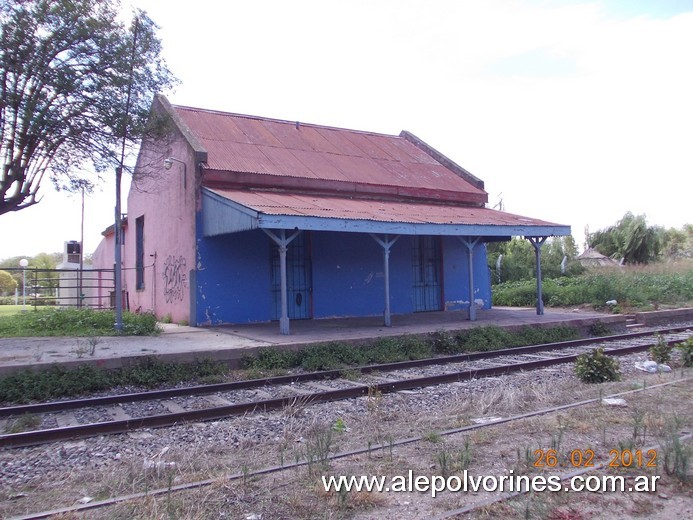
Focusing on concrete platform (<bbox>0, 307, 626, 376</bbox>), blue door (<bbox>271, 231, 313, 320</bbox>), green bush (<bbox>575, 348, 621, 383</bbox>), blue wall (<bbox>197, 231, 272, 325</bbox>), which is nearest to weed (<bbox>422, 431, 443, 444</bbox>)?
green bush (<bbox>575, 348, 621, 383</bbox>)

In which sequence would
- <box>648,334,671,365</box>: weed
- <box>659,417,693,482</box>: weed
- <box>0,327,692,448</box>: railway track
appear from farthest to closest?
<box>648,334,671,365</box>: weed
<box>0,327,692,448</box>: railway track
<box>659,417,693,482</box>: weed

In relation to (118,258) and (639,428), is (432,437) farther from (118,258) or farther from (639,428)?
(118,258)

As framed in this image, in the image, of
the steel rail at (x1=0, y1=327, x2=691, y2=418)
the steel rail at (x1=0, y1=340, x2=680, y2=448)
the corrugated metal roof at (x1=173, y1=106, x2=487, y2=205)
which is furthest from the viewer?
the corrugated metal roof at (x1=173, y1=106, x2=487, y2=205)

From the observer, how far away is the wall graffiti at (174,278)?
15.7 metres

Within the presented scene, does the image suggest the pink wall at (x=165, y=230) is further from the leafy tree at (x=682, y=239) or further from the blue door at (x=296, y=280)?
the leafy tree at (x=682, y=239)

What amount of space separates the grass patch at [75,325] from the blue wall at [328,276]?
5.30 ft

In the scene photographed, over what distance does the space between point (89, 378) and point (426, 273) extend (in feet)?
38.9

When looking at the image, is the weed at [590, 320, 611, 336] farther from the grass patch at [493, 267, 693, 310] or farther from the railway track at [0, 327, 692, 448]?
the grass patch at [493, 267, 693, 310]

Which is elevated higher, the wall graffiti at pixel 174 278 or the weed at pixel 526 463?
the wall graffiti at pixel 174 278

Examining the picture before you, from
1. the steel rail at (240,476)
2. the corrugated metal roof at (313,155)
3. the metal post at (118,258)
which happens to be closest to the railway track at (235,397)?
the steel rail at (240,476)

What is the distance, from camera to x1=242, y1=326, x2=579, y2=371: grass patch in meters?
10.8

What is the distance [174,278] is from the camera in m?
16.3

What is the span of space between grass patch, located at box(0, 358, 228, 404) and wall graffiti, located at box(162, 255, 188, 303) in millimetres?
5629

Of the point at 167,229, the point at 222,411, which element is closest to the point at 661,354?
the point at 222,411
